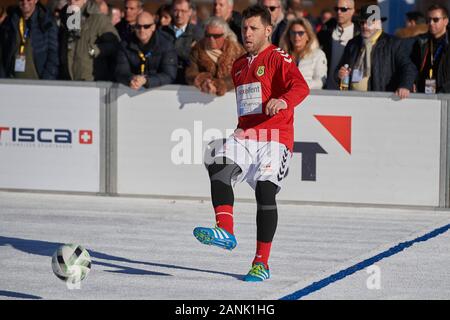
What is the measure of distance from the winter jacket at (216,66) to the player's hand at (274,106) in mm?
4198

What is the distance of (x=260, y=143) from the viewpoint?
8977mm

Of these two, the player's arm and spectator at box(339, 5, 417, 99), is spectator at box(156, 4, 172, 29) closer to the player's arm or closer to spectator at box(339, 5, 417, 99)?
spectator at box(339, 5, 417, 99)

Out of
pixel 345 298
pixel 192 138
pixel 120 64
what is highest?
pixel 120 64

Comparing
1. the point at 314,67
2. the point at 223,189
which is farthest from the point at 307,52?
the point at 223,189

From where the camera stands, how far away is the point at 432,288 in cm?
881

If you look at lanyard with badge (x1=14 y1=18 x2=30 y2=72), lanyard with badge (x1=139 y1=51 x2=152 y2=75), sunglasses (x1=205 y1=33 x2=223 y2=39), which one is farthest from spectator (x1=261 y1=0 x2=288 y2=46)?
lanyard with badge (x1=14 y1=18 x2=30 y2=72)

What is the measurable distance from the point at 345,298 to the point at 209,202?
16.1 feet

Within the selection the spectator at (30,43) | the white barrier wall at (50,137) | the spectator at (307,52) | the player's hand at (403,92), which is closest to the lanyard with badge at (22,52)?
the spectator at (30,43)

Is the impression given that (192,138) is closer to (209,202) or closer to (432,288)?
(209,202)

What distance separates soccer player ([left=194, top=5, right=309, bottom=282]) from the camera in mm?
8859

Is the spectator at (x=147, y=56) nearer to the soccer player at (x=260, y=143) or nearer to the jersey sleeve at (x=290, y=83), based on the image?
the soccer player at (x=260, y=143)
